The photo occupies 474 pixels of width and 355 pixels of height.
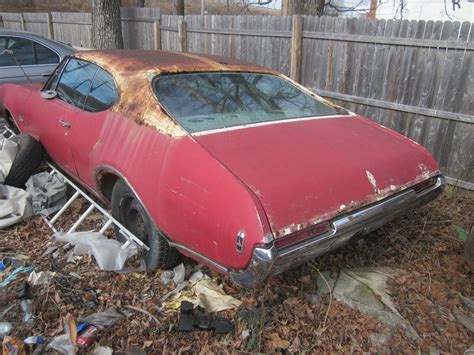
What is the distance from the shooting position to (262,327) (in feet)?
8.12

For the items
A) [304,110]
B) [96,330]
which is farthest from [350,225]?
[96,330]

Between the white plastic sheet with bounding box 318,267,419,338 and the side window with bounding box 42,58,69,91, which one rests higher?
the side window with bounding box 42,58,69,91

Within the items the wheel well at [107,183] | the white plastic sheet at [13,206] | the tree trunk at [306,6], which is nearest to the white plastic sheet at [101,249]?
the wheel well at [107,183]

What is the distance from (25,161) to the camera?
425 centimetres

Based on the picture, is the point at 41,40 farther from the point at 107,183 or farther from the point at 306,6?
the point at 306,6

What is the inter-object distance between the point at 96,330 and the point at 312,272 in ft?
5.15

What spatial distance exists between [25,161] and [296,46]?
169 inches

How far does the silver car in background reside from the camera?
6.63 metres

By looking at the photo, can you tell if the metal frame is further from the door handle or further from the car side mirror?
the car side mirror

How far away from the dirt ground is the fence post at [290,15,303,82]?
368cm

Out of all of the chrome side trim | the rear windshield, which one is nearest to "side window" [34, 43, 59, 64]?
the rear windshield

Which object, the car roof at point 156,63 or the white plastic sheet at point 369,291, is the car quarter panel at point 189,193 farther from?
the white plastic sheet at point 369,291

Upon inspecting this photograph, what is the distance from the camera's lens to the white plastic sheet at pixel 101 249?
308 centimetres

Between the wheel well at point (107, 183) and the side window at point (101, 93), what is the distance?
56cm
